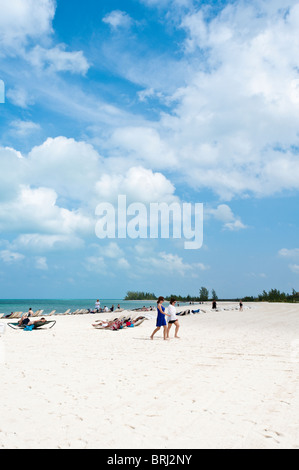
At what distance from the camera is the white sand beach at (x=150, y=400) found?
426 cm

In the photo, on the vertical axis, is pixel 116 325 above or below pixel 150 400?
below

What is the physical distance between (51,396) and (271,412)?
142 inches

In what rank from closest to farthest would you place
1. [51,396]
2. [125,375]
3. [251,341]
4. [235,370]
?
[51,396]
[125,375]
[235,370]
[251,341]

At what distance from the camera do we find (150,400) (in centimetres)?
579

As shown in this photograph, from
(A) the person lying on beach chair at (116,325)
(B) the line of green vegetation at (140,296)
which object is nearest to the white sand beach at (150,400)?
(A) the person lying on beach chair at (116,325)

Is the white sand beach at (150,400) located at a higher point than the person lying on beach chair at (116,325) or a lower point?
higher

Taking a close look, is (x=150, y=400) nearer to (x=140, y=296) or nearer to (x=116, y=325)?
(x=116, y=325)

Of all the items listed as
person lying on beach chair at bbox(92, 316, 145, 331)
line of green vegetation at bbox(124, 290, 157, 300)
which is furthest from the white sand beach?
line of green vegetation at bbox(124, 290, 157, 300)

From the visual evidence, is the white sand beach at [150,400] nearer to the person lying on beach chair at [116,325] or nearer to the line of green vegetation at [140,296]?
the person lying on beach chair at [116,325]

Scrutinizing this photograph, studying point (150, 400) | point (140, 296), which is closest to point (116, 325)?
point (150, 400)

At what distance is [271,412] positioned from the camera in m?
5.16

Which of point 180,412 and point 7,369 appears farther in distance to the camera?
point 7,369
